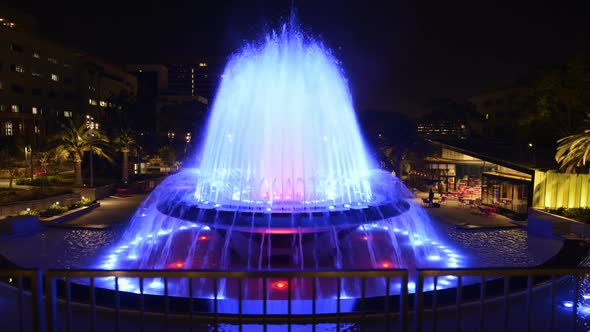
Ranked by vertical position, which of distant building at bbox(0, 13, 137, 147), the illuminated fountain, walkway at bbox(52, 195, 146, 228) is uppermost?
distant building at bbox(0, 13, 137, 147)

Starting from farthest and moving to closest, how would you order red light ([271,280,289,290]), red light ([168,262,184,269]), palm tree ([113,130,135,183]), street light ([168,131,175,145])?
1. street light ([168,131,175,145])
2. palm tree ([113,130,135,183])
3. red light ([168,262,184,269])
4. red light ([271,280,289,290])

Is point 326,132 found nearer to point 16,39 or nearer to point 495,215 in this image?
point 495,215

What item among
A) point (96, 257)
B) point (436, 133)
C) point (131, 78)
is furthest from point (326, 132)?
point (131, 78)

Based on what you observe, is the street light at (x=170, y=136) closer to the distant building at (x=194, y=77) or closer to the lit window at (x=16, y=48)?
the lit window at (x=16, y=48)

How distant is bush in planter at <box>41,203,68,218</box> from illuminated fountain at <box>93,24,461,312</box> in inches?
205

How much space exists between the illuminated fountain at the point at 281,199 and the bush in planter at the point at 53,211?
521 cm

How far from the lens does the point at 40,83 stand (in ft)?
213

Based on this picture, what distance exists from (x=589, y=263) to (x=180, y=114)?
7233cm

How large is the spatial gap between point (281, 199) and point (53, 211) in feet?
46.8

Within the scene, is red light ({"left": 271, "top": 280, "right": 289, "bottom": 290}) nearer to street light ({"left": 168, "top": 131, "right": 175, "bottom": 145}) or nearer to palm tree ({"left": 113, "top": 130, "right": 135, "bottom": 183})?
palm tree ({"left": 113, "top": 130, "right": 135, "bottom": 183})

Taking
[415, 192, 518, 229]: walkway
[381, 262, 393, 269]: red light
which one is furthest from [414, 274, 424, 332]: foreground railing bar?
[415, 192, 518, 229]: walkway

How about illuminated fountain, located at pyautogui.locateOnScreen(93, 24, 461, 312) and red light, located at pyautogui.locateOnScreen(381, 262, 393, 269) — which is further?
red light, located at pyautogui.locateOnScreen(381, 262, 393, 269)

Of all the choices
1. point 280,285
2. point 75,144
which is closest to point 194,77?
point 75,144

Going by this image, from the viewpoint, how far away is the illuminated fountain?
37.4 feet
